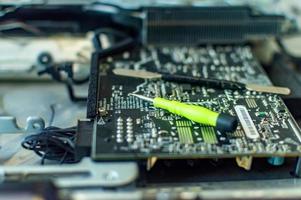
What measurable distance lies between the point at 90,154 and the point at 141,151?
8 centimetres

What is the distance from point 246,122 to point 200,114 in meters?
0.08

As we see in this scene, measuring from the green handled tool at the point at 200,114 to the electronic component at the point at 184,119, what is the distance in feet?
0.03

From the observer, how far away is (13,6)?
1234 millimetres

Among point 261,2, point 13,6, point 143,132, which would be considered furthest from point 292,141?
point 13,6

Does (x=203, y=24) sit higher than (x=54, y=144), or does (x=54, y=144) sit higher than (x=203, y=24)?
(x=203, y=24)

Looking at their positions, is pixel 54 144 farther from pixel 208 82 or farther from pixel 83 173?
pixel 208 82

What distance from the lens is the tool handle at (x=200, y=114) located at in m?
0.88

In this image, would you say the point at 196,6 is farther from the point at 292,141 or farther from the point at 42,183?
the point at 42,183

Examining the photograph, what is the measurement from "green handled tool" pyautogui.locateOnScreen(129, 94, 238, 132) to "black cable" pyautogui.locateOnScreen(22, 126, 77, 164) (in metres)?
0.17

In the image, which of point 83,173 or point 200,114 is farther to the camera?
point 200,114

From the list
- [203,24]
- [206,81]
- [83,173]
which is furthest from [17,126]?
[203,24]

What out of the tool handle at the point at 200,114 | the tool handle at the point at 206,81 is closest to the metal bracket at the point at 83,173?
the tool handle at the point at 200,114

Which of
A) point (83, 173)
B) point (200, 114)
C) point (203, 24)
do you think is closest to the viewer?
point (83, 173)

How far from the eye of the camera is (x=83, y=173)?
0.78m
